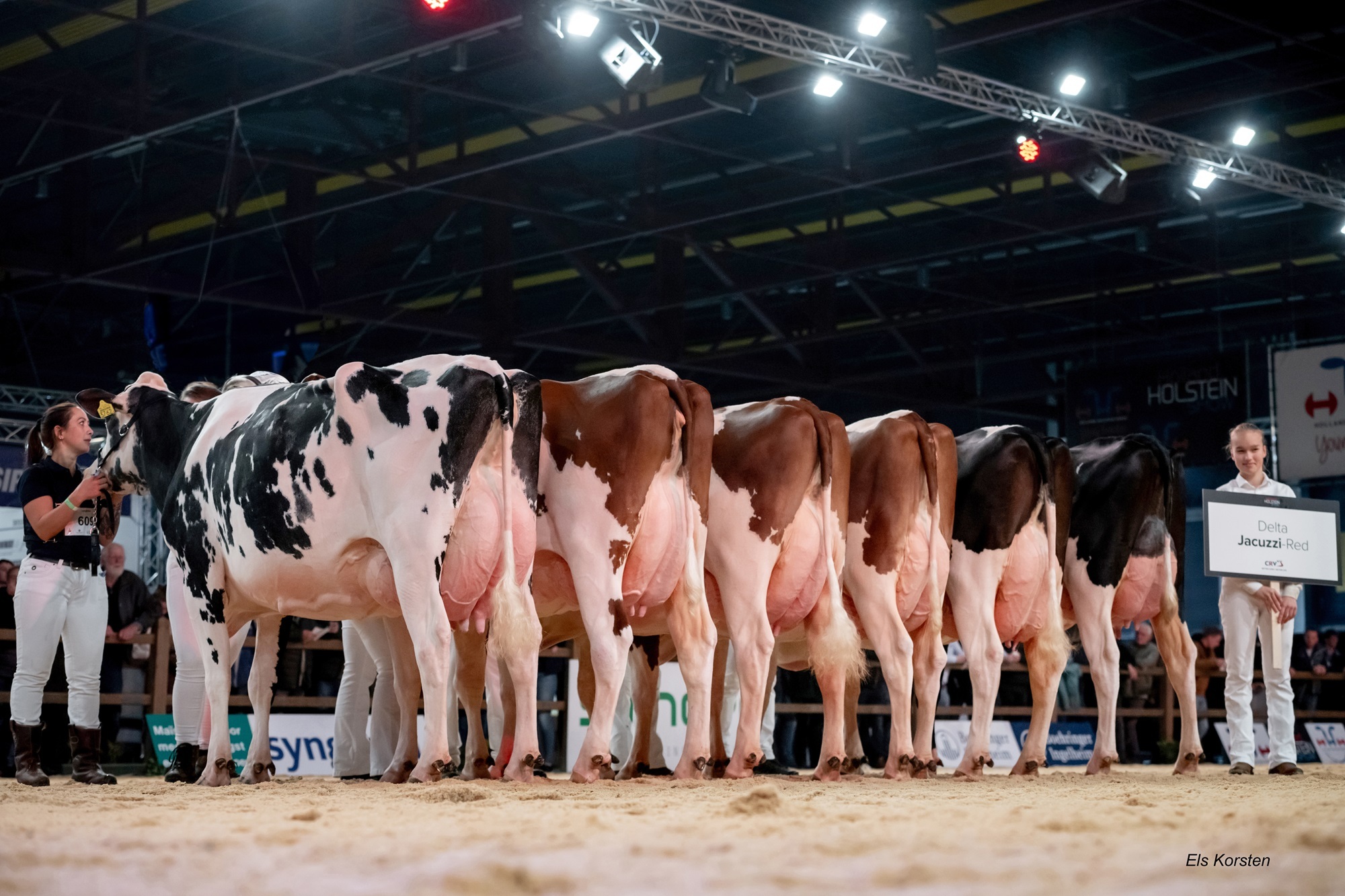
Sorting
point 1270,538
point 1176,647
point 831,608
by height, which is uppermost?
point 1270,538

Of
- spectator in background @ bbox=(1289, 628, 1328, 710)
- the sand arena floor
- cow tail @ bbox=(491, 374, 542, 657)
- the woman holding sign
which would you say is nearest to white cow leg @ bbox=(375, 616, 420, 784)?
cow tail @ bbox=(491, 374, 542, 657)

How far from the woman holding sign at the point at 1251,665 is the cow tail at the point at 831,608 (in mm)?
2664

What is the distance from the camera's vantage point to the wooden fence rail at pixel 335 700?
10188 millimetres

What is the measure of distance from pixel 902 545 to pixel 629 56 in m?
5.45

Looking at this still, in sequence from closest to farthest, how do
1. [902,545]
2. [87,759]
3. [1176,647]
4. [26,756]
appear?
[26,756], [87,759], [902,545], [1176,647]

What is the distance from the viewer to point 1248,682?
940 centimetres

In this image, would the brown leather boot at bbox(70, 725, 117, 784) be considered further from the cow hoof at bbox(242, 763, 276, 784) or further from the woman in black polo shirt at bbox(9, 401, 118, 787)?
the cow hoof at bbox(242, 763, 276, 784)

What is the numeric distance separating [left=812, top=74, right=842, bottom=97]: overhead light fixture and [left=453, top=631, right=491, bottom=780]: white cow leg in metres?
7.06

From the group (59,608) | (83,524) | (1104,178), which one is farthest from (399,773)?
(1104,178)

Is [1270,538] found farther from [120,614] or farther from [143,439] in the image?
[120,614]

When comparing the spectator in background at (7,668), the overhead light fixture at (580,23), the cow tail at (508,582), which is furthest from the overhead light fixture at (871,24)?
the spectator in background at (7,668)

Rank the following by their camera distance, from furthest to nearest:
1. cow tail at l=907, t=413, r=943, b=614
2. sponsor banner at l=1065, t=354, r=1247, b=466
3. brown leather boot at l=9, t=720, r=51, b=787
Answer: sponsor banner at l=1065, t=354, r=1247, b=466
cow tail at l=907, t=413, r=943, b=614
brown leather boot at l=9, t=720, r=51, b=787

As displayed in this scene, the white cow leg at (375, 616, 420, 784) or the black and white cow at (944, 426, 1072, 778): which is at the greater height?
the black and white cow at (944, 426, 1072, 778)

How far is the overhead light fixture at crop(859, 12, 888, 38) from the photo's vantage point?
12602 mm
